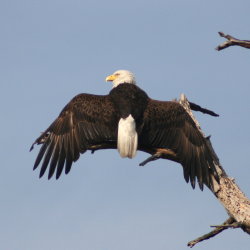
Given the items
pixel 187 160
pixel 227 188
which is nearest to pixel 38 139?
pixel 187 160

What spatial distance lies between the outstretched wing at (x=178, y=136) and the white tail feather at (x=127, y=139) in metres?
0.41

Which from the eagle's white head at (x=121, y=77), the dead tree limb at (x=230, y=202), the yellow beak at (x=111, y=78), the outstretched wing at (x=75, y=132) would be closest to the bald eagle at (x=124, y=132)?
the outstretched wing at (x=75, y=132)

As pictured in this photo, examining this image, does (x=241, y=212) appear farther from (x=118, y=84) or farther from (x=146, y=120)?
(x=118, y=84)

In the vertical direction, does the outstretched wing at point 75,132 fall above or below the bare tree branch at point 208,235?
above

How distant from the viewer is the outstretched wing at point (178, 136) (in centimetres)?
1172

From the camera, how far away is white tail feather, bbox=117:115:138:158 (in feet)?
37.2

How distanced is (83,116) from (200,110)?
2.10 meters

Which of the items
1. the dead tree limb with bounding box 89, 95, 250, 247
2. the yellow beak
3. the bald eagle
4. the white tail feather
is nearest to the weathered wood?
the dead tree limb with bounding box 89, 95, 250, 247

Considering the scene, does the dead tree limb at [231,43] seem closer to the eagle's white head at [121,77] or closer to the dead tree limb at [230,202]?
the dead tree limb at [230,202]

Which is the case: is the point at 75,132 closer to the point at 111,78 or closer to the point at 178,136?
the point at 178,136

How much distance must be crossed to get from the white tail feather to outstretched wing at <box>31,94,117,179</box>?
29 centimetres

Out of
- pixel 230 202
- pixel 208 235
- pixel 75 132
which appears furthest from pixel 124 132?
pixel 208 235

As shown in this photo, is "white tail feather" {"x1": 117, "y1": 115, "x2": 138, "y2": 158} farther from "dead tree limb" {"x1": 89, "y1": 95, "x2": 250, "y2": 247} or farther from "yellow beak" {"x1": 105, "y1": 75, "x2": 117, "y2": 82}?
"yellow beak" {"x1": 105, "y1": 75, "x2": 117, "y2": 82}

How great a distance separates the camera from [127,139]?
1134 cm
